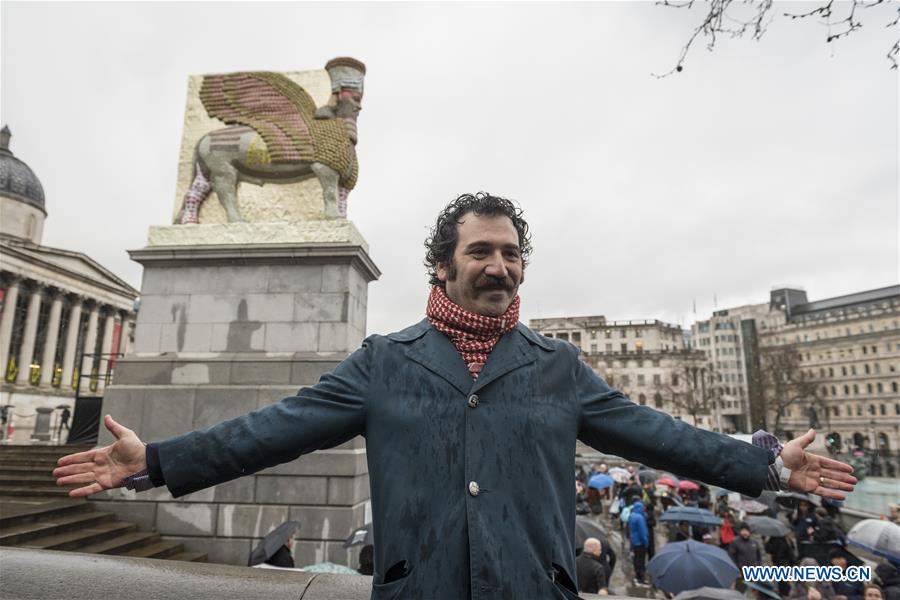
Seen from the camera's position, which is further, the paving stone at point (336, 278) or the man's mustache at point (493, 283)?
the paving stone at point (336, 278)

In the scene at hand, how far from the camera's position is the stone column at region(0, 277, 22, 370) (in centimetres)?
4338

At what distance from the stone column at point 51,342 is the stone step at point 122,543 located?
163ft

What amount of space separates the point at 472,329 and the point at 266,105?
9701mm

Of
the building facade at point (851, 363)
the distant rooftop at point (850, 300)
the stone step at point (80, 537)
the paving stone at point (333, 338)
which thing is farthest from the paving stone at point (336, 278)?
the distant rooftop at point (850, 300)

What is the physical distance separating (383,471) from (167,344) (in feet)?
28.8

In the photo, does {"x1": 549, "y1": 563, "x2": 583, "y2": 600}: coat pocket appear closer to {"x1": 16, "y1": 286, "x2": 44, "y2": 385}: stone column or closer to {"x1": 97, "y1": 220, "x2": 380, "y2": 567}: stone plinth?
{"x1": 97, "y1": 220, "x2": 380, "y2": 567}: stone plinth

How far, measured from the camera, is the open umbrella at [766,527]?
10109mm

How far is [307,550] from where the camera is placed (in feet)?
26.8

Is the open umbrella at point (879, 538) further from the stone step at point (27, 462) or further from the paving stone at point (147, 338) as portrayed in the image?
the stone step at point (27, 462)

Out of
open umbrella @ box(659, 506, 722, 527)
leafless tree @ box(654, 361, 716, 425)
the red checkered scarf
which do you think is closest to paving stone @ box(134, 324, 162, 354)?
the red checkered scarf

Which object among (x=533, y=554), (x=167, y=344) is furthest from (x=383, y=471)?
(x=167, y=344)

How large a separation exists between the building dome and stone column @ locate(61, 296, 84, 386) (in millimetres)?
12771

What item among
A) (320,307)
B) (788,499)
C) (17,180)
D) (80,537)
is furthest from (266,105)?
(17,180)

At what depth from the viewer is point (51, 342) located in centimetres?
4750
